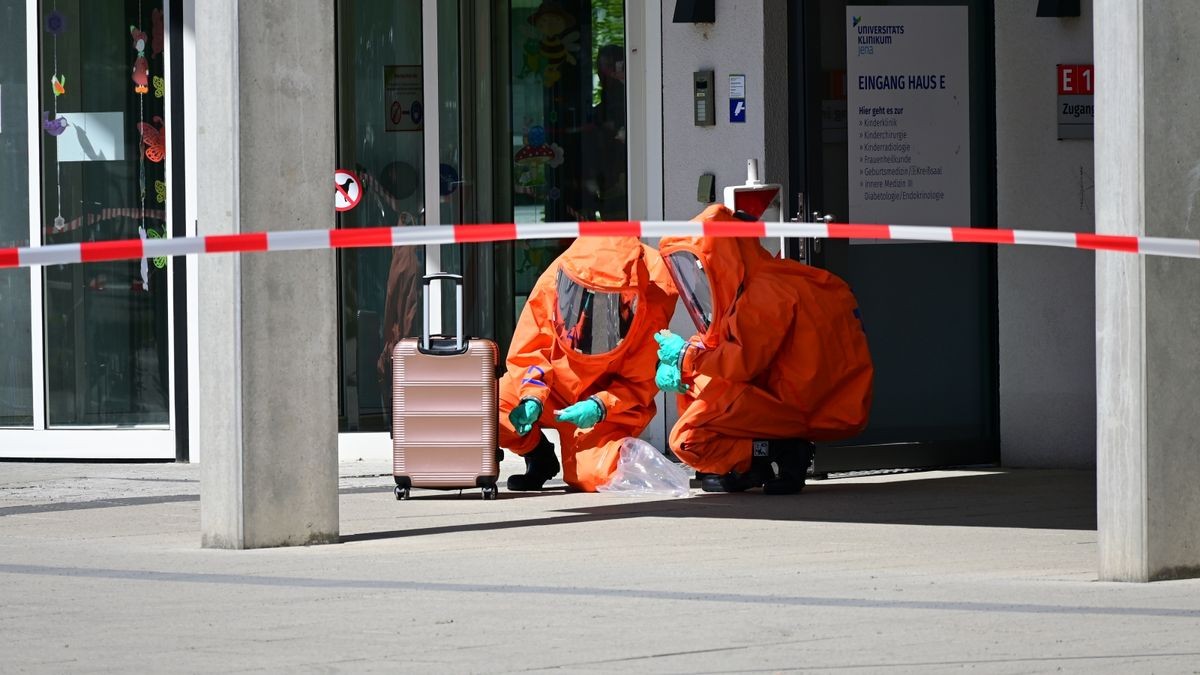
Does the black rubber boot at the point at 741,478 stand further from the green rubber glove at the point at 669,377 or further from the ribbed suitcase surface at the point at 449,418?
the ribbed suitcase surface at the point at 449,418

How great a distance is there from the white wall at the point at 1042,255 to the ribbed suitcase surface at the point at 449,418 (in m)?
3.19

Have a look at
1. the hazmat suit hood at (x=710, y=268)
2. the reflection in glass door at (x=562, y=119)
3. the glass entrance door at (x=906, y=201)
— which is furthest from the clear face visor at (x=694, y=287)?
the reflection in glass door at (x=562, y=119)

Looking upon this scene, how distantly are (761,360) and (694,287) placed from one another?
0.47 m

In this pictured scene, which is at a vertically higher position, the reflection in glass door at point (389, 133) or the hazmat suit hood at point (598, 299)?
the reflection in glass door at point (389, 133)

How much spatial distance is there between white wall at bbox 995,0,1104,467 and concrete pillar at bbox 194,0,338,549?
465 cm

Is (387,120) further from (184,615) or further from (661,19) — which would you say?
(184,615)

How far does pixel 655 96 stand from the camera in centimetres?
1123

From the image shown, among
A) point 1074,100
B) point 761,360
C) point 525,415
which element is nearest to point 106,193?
point 525,415

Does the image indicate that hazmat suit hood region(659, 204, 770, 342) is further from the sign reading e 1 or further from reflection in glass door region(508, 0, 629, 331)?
the sign reading e 1

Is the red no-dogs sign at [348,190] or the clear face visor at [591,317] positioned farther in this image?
the red no-dogs sign at [348,190]

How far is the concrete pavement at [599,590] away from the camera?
17.1 feet

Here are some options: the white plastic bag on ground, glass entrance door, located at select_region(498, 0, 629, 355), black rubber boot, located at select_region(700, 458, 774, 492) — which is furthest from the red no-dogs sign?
black rubber boot, located at select_region(700, 458, 774, 492)

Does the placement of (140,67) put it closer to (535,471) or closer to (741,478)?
(535,471)

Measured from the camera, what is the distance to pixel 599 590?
6.38m
